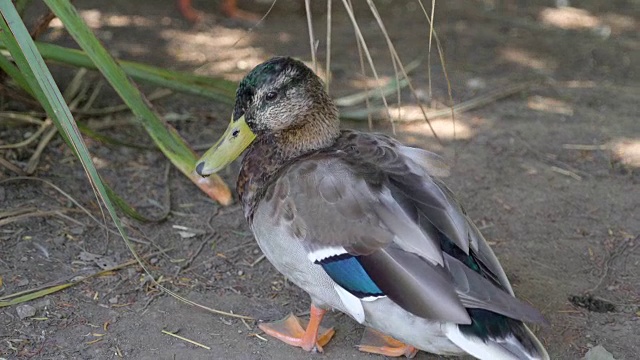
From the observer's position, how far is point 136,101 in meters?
3.49

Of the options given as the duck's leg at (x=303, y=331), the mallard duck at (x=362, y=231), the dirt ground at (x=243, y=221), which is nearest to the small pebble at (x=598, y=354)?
the dirt ground at (x=243, y=221)

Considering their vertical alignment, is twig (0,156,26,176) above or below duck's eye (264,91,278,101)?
below

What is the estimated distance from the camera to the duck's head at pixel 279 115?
3037mm

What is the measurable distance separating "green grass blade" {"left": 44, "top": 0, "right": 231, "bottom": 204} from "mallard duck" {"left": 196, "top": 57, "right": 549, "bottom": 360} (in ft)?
1.91

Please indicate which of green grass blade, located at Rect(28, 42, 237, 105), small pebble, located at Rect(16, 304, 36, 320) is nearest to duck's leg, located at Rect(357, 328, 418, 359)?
small pebble, located at Rect(16, 304, 36, 320)

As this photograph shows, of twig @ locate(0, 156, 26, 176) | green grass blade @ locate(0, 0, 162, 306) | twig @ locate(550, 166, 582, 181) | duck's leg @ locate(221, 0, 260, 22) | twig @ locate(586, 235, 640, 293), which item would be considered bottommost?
twig @ locate(586, 235, 640, 293)

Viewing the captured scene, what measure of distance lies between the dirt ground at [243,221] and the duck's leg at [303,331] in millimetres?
48

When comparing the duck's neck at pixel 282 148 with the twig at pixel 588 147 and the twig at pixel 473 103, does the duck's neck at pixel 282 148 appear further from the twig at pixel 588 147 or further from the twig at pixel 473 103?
the twig at pixel 588 147

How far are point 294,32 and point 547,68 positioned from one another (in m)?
1.76

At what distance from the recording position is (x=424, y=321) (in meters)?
2.61

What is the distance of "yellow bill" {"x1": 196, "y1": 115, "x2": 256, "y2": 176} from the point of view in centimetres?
308

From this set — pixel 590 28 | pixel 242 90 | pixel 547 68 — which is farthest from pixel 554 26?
pixel 242 90

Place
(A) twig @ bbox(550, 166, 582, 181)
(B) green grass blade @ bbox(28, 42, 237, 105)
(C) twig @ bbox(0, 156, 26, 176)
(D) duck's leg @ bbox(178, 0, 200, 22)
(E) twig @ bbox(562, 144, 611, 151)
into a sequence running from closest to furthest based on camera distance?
(C) twig @ bbox(0, 156, 26, 176) < (B) green grass blade @ bbox(28, 42, 237, 105) < (A) twig @ bbox(550, 166, 582, 181) < (E) twig @ bbox(562, 144, 611, 151) < (D) duck's leg @ bbox(178, 0, 200, 22)

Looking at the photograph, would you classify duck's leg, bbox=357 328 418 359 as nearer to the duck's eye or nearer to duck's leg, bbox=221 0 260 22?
the duck's eye
